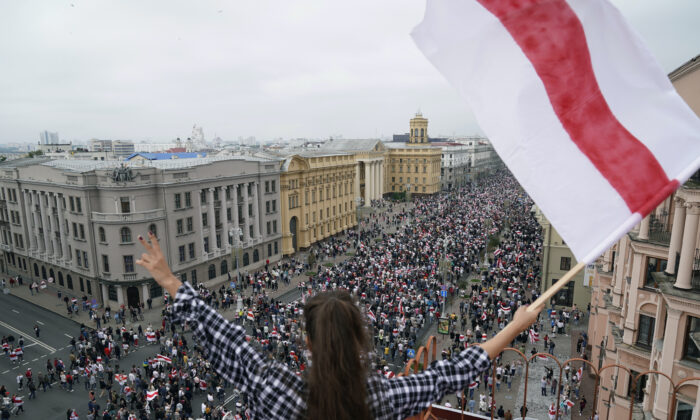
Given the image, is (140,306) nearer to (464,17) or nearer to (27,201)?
(27,201)

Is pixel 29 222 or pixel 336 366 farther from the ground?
pixel 336 366

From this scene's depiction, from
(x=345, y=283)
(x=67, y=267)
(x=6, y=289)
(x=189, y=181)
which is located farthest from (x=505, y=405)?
(x=6, y=289)

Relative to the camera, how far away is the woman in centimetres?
217

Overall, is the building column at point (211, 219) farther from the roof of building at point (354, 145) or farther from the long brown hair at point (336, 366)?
the roof of building at point (354, 145)

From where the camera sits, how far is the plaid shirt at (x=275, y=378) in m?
2.35

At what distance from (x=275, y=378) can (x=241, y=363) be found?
0.26 metres

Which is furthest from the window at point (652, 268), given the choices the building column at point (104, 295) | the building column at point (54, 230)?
the building column at point (54, 230)

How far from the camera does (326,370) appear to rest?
2.16 m

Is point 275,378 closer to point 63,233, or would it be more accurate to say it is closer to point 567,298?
point 567,298

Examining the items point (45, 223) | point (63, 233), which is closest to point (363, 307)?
point (63, 233)

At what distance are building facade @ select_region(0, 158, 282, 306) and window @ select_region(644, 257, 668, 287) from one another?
1135 inches

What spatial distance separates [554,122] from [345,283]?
32.4 meters

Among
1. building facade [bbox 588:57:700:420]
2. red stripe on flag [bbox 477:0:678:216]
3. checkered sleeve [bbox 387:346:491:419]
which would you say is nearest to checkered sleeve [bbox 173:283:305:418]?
checkered sleeve [bbox 387:346:491:419]

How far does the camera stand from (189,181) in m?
37.6
